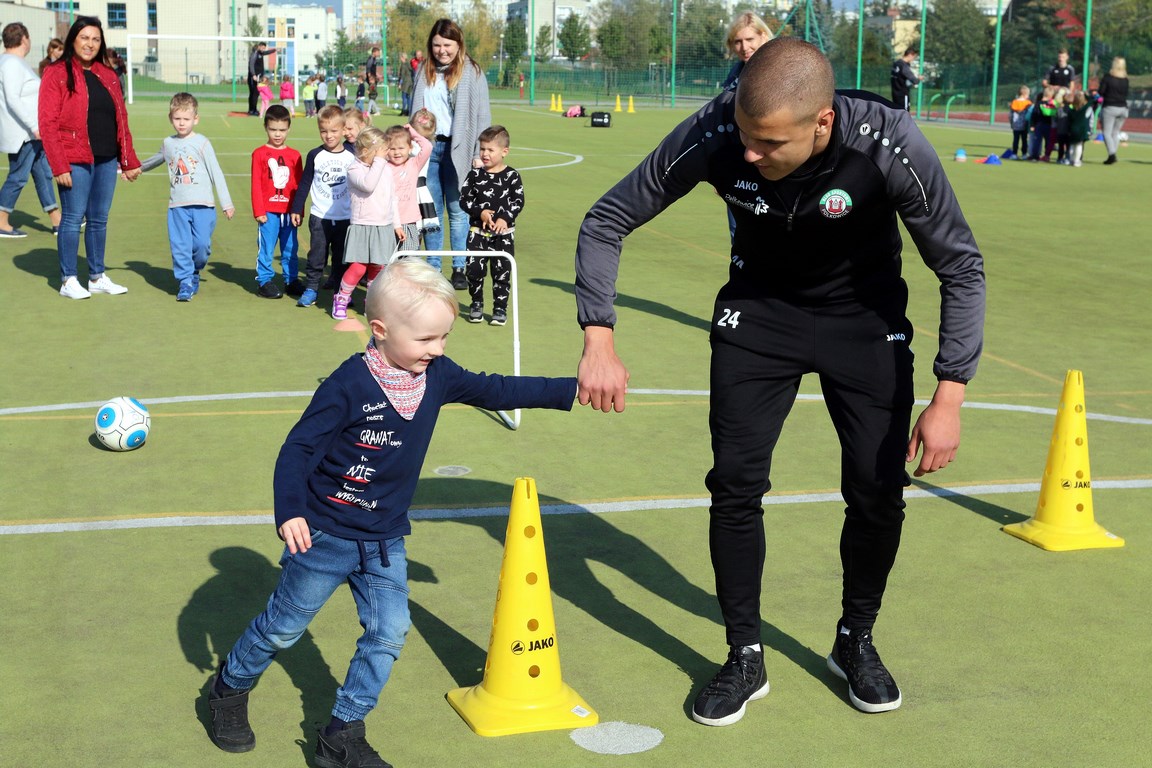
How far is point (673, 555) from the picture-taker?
5.80 metres

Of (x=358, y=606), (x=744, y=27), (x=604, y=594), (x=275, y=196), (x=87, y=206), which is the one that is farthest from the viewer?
(x=275, y=196)

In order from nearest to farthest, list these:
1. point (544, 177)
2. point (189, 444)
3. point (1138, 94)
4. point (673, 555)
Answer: point (673, 555) < point (189, 444) < point (544, 177) < point (1138, 94)

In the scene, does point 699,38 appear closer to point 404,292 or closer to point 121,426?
point 121,426

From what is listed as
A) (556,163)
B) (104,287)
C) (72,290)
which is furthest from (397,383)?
(556,163)

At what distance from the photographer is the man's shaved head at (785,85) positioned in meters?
3.58

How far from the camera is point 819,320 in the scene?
4.23 metres

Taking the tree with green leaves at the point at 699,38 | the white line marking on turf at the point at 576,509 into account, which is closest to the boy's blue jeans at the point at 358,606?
the white line marking on turf at the point at 576,509

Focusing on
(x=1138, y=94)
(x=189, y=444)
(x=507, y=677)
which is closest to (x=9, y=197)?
(x=189, y=444)

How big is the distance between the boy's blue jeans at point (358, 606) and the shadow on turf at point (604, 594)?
28.5 inches

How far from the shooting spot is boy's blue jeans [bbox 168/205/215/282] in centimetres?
1140

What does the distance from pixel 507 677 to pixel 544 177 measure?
63.2ft

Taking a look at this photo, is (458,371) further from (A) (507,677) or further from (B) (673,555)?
(B) (673,555)

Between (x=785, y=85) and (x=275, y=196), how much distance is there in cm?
876

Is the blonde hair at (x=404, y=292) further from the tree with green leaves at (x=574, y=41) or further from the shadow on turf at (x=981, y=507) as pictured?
the tree with green leaves at (x=574, y=41)
